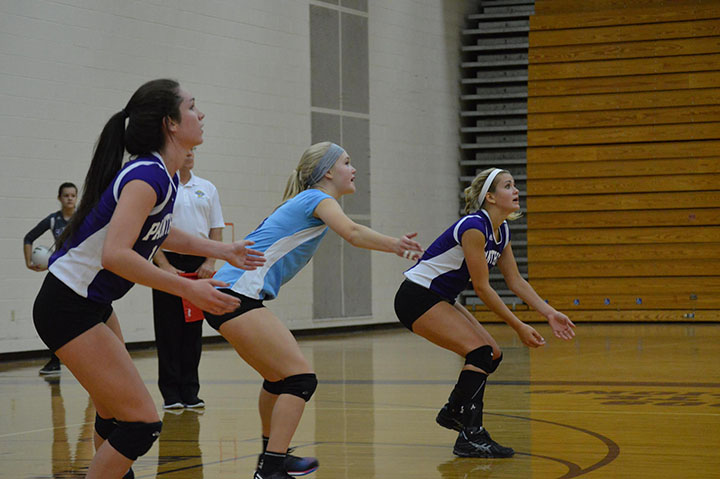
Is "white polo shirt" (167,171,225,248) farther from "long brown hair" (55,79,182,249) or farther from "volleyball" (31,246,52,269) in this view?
"long brown hair" (55,79,182,249)

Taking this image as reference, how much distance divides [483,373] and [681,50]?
1173cm

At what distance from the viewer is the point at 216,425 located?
19.4ft

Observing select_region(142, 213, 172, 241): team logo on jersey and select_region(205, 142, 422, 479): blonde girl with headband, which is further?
select_region(205, 142, 422, 479): blonde girl with headband

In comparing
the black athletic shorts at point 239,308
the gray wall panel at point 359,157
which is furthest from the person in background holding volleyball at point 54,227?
the gray wall panel at point 359,157

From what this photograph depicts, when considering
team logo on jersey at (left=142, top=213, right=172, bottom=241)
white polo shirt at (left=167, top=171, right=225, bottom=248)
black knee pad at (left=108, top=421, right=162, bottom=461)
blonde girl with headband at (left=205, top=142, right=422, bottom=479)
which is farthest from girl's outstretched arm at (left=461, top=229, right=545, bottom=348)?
white polo shirt at (left=167, top=171, right=225, bottom=248)

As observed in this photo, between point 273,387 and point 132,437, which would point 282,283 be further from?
point 132,437

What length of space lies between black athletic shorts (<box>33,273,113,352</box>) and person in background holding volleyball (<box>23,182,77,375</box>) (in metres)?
6.09

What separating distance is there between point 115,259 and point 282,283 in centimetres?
133

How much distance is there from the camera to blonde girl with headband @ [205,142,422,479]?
3.88 meters

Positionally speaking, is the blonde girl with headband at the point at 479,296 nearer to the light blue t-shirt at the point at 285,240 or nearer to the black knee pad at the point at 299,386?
the light blue t-shirt at the point at 285,240

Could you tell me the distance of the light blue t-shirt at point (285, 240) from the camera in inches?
163

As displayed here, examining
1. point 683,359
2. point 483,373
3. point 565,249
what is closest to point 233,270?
point 483,373

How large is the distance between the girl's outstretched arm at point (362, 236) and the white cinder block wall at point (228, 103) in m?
6.81

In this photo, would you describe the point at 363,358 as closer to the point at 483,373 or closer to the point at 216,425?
the point at 216,425
